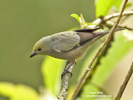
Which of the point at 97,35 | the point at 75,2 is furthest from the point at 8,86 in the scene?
the point at 75,2

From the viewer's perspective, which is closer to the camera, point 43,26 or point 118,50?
point 118,50

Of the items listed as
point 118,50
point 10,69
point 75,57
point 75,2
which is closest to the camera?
point 118,50

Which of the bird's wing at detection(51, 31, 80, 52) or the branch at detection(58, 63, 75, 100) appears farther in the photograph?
the bird's wing at detection(51, 31, 80, 52)

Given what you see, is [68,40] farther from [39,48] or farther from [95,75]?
[95,75]

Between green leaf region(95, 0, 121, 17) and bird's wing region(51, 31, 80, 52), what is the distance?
0.34 meters

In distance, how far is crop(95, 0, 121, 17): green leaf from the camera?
1815 millimetres

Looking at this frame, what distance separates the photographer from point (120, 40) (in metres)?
1.93

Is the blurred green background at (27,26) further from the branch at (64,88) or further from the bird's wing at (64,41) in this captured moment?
the branch at (64,88)

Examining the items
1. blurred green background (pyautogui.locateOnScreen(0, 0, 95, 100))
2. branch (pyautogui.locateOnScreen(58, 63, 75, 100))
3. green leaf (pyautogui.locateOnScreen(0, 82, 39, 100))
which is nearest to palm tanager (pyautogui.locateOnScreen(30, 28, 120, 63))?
branch (pyautogui.locateOnScreen(58, 63, 75, 100))

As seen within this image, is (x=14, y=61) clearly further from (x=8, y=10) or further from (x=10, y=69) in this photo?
(x=8, y=10)

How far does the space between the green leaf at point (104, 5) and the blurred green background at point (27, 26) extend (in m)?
5.64

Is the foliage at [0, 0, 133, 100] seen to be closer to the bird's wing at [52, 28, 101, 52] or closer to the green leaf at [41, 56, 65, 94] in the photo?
the green leaf at [41, 56, 65, 94]

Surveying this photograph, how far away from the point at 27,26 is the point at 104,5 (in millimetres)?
7148

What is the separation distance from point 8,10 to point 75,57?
734 centimetres
